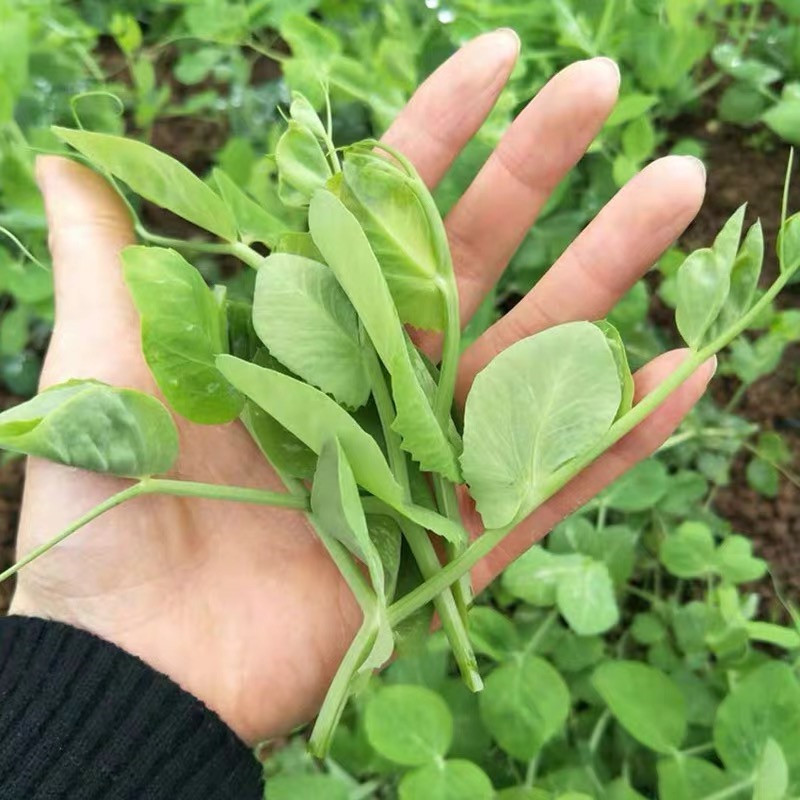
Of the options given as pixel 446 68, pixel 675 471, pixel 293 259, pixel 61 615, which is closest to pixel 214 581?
pixel 61 615

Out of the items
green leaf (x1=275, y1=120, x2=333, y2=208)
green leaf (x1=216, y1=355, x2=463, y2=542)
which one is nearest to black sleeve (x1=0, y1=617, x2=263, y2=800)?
green leaf (x1=216, y1=355, x2=463, y2=542)

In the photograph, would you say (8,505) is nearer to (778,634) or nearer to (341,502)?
(341,502)

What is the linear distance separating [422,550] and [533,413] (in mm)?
119

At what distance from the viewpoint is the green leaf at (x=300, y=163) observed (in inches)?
23.5

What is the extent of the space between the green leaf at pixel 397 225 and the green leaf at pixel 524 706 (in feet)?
1.11

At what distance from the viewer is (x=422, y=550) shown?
607mm

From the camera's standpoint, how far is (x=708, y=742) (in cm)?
82

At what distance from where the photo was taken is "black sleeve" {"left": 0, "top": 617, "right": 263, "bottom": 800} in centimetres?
62

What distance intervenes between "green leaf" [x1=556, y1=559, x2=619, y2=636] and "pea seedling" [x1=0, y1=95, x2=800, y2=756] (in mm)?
192

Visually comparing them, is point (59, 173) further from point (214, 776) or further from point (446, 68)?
point (214, 776)

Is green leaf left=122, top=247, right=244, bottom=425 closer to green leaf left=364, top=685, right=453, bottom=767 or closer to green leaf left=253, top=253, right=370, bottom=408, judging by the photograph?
green leaf left=253, top=253, right=370, bottom=408

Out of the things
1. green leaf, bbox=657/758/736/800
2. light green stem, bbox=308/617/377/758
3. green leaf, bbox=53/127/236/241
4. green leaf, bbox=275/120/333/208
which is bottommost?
green leaf, bbox=657/758/736/800

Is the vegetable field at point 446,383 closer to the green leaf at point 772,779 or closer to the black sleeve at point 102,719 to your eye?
the green leaf at point 772,779

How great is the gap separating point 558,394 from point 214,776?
1.18 feet
